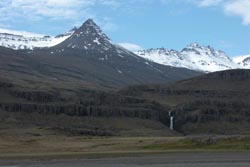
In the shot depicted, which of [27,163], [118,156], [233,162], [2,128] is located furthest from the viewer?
[2,128]

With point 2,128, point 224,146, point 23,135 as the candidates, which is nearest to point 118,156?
point 224,146

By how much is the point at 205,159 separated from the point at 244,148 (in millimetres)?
17367

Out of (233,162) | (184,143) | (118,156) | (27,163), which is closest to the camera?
(233,162)

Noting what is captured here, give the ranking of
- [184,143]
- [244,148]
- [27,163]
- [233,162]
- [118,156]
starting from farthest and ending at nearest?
[184,143]
[244,148]
[118,156]
[27,163]
[233,162]

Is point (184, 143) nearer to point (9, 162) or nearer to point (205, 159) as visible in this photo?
point (205, 159)

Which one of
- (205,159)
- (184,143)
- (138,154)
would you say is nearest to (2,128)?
(184,143)

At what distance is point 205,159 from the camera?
225 feet

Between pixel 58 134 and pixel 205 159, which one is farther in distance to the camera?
pixel 58 134

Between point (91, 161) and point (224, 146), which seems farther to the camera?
point (224, 146)

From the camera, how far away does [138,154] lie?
7838 cm

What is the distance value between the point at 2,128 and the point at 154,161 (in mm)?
127092

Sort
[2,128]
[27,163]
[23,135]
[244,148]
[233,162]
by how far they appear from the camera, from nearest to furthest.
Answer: [233,162] < [27,163] < [244,148] < [23,135] < [2,128]

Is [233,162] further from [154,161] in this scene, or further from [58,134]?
[58,134]

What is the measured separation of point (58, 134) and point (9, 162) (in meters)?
99.6
